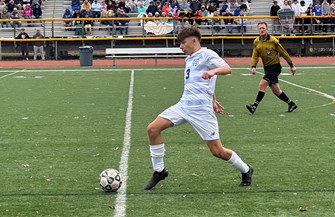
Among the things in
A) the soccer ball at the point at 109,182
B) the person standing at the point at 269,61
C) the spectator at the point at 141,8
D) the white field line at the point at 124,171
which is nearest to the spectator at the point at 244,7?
the spectator at the point at 141,8

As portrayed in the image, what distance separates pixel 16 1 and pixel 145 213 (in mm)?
39884

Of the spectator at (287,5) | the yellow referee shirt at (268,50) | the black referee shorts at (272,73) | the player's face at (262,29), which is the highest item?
the spectator at (287,5)

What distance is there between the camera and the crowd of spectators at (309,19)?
38406mm

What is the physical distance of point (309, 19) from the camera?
38.8 metres

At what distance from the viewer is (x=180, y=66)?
112 feet

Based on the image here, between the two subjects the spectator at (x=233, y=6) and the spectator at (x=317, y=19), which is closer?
the spectator at (x=317, y=19)

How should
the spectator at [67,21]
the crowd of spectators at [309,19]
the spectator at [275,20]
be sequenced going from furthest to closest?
1. the spectator at [67,21]
2. the spectator at [275,20]
3. the crowd of spectators at [309,19]

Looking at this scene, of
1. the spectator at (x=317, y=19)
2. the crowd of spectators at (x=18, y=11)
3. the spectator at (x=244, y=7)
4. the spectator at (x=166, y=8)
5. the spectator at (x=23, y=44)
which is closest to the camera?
the spectator at (x=23, y=44)

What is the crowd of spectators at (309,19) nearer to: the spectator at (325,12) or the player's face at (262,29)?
the spectator at (325,12)

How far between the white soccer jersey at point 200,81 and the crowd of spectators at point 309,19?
31.2 metres

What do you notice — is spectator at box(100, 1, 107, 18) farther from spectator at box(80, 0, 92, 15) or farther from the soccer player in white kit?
the soccer player in white kit

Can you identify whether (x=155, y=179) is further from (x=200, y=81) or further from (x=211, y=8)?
(x=211, y=8)

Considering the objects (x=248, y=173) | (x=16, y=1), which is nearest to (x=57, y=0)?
(x=16, y=1)

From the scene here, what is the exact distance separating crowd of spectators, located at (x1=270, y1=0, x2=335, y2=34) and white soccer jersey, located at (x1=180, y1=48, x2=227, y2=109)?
3119 centimetres
